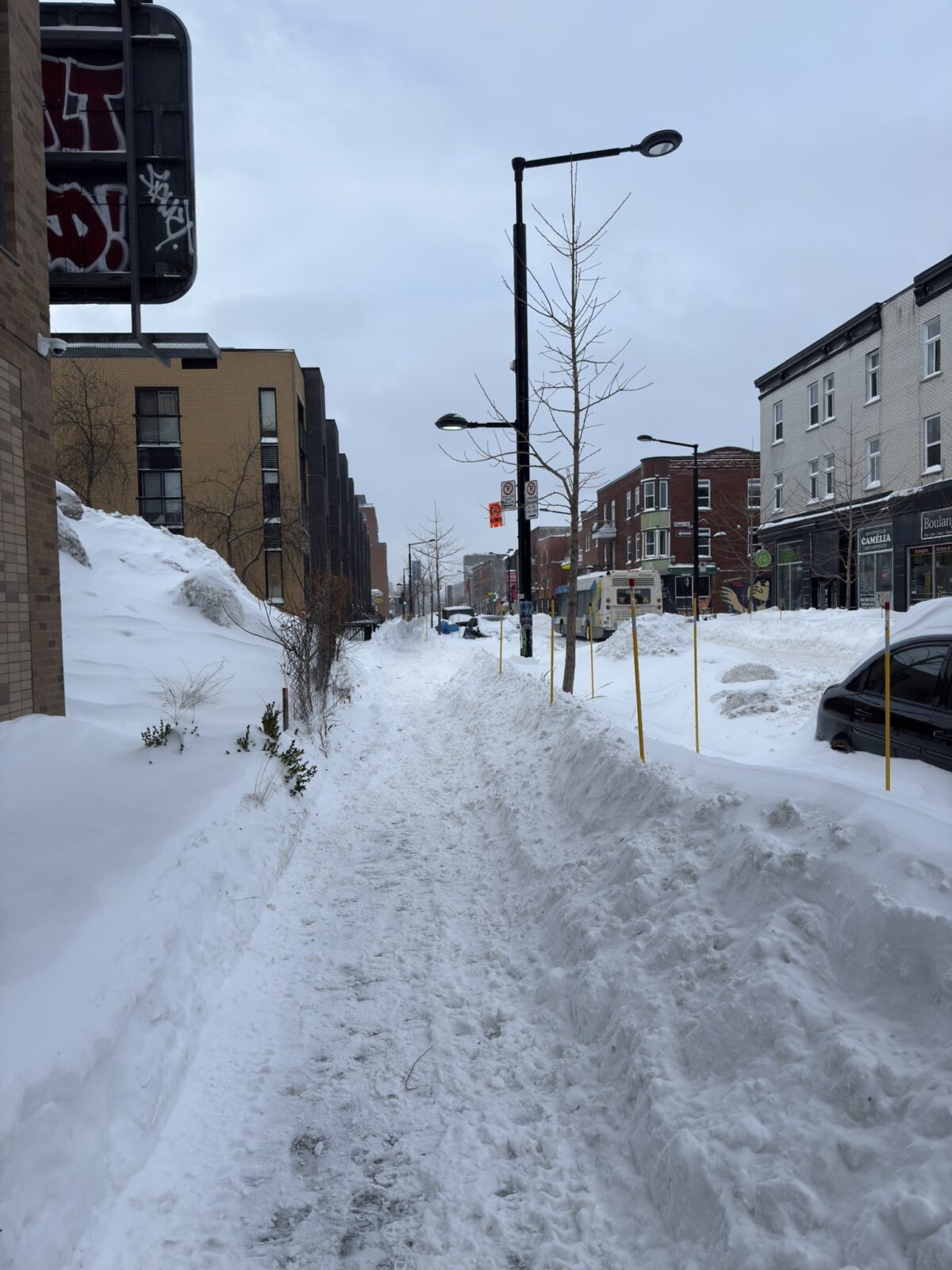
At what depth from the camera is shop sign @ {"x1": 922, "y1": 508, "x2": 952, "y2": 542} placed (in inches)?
909

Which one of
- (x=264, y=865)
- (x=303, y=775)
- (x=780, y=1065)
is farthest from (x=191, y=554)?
(x=780, y=1065)

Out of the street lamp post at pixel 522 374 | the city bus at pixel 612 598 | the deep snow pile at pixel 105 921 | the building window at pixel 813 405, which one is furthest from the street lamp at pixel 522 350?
the building window at pixel 813 405

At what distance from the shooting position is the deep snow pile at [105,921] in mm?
2664

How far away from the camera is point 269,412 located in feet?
117

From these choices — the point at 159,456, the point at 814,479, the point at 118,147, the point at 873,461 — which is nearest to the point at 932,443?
the point at 873,461

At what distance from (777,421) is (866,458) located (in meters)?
7.44

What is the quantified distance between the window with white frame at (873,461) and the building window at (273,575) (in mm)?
25114

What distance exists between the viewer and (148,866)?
4613 millimetres

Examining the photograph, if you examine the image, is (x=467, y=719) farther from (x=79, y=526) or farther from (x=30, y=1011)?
(x=79, y=526)

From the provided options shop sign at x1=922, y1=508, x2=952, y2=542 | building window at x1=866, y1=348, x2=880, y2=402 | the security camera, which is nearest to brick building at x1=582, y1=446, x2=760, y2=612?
building window at x1=866, y1=348, x2=880, y2=402

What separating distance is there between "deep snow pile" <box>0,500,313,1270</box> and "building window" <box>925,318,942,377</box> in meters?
25.8

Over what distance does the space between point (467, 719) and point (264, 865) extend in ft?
23.9

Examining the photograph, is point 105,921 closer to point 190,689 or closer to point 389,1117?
point 389,1117

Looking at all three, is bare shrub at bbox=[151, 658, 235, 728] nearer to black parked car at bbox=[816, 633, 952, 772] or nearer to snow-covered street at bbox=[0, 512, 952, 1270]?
snow-covered street at bbox=[0, 512, 952, 1270]
